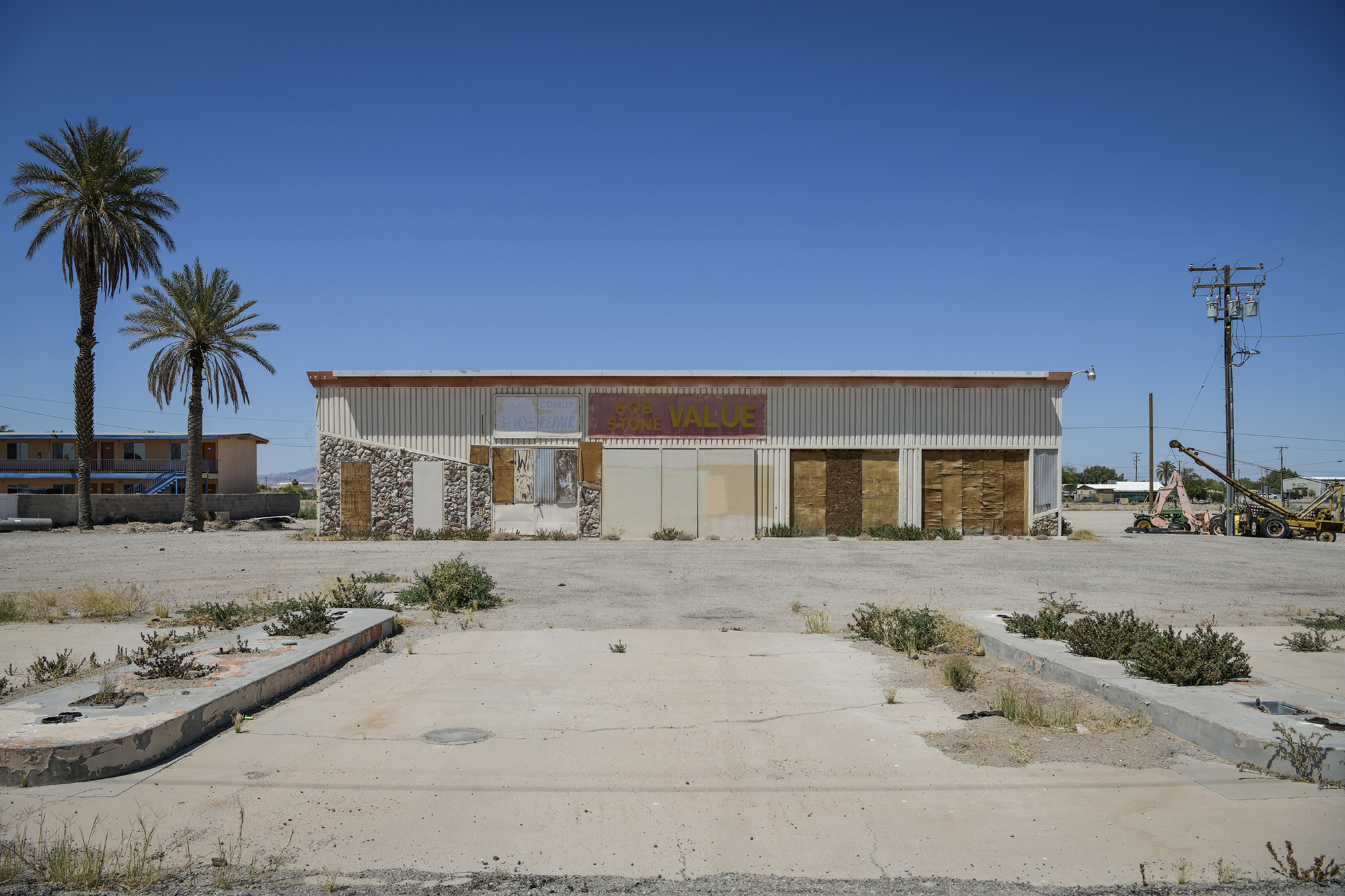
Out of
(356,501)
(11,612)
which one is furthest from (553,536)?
(11,612)

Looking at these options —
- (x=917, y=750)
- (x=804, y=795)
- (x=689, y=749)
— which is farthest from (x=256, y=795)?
(x=917, y=750)

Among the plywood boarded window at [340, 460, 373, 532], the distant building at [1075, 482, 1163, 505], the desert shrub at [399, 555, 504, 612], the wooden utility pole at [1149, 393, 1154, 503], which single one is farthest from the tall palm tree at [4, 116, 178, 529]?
the distant building at [1075, 482, 1163, 505]

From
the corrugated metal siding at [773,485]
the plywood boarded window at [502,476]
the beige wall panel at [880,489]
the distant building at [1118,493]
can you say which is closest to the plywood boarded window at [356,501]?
the plywood boarded window at [502,476]

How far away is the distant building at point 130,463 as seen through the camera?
163ft

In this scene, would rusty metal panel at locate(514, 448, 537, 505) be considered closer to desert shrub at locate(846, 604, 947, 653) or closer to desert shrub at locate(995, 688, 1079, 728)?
desert shrub at locate(846, 604, 947, 653)

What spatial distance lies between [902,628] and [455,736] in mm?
5588

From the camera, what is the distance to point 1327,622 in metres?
10.6

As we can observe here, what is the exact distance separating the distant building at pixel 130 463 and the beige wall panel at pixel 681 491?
3201cm

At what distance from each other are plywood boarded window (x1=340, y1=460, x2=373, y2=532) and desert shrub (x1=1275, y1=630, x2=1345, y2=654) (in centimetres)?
2586

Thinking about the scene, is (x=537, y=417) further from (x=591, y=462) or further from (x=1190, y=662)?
(x=1190, y=662)

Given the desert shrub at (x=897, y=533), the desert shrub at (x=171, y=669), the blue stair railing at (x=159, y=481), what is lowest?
the desert shrub at (x=897, y=533)

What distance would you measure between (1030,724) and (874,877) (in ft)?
9.82

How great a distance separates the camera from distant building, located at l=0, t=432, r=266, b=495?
163 ft

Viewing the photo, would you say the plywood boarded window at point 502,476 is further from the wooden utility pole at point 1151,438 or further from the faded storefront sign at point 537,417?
the wooden utility pole at point 1151,438
